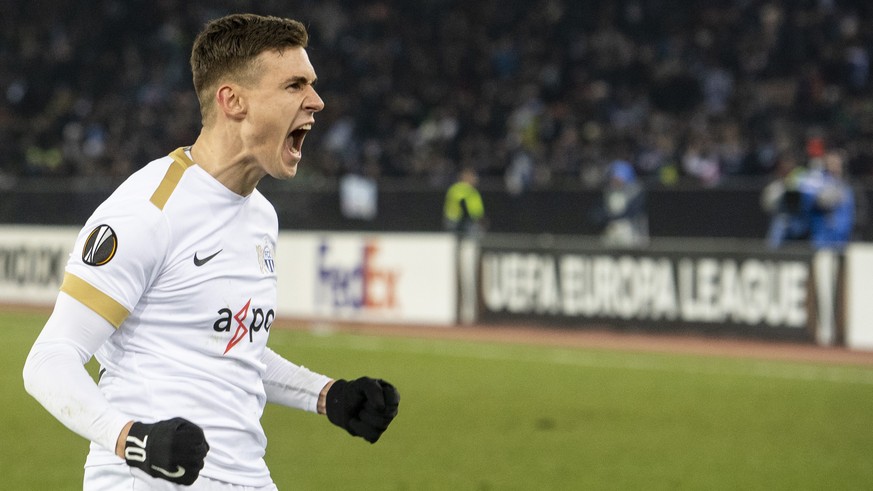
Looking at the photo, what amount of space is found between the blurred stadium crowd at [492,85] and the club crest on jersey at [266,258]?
17463 millimetres

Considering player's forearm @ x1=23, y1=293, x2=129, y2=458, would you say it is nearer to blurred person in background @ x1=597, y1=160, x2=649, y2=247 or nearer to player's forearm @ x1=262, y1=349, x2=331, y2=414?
player's forearm @ x1=262, y1=349, x2=331, y2=414

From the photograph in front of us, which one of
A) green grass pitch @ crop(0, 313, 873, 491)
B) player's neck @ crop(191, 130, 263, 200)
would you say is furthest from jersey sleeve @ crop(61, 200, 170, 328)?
green grass pitch @ crop(0, 313, 873, 491)

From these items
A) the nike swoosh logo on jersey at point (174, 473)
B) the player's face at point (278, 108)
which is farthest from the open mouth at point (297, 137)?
the nike swoosh logo on jersey at point (174, 473)

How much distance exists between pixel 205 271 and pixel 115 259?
300 mm

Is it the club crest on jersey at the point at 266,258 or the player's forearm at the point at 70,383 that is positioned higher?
the club crest on jersey at the point at 266,258

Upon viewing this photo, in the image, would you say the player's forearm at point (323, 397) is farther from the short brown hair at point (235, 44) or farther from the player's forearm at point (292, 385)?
the short brown hair at point (235, 44)

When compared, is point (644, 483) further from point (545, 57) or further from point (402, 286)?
point (545, 57)

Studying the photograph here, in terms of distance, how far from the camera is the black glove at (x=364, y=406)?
11.8 feet

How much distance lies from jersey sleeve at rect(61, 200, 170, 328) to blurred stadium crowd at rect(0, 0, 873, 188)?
17956 mm

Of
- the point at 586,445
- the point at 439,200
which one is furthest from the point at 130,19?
the point at 586,445

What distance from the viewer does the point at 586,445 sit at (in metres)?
9.41

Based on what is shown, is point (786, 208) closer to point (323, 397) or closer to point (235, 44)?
point (323, 397)

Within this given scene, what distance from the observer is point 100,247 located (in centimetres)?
307

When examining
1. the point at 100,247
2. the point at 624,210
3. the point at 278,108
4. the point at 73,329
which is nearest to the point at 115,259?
the point at 100,247
